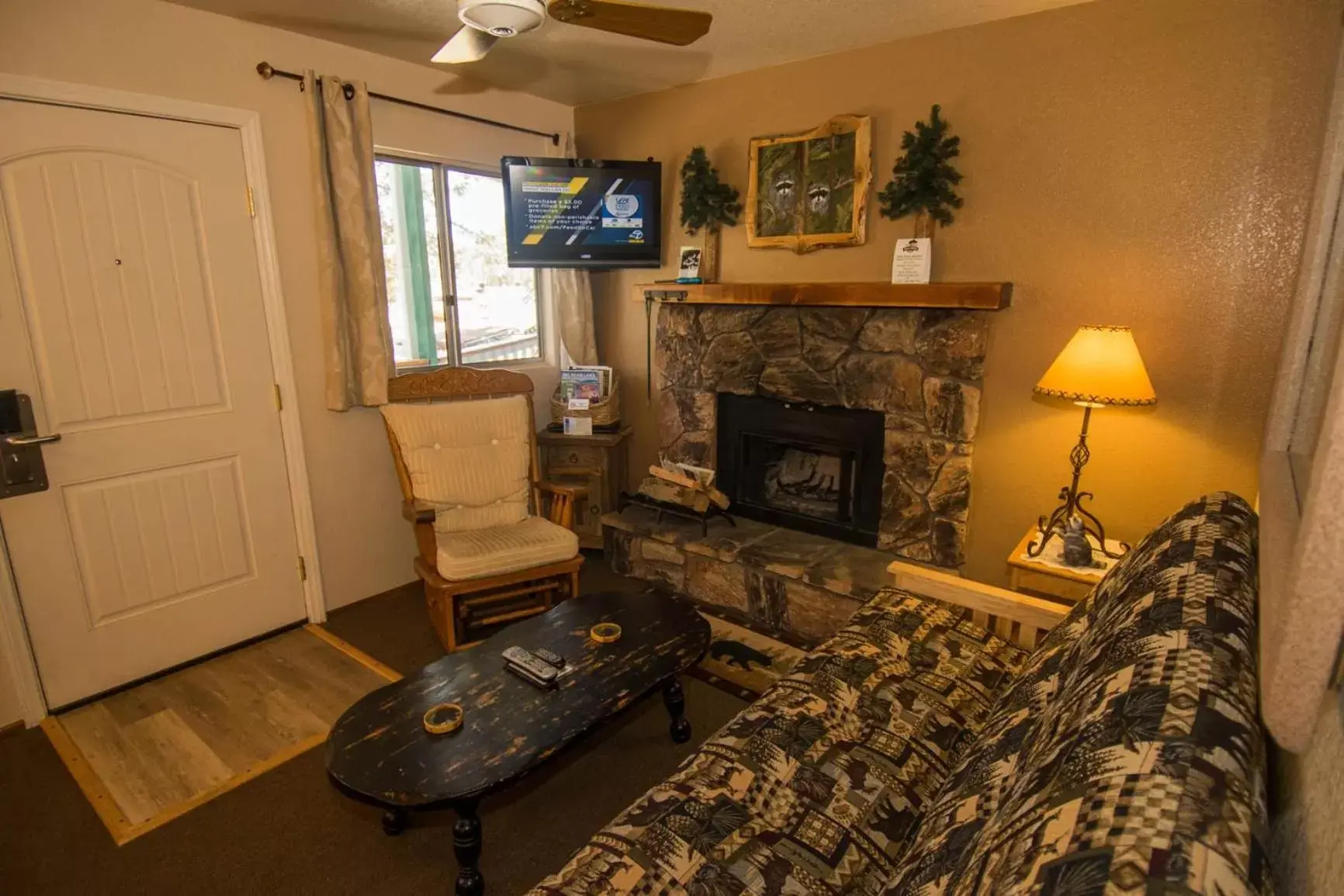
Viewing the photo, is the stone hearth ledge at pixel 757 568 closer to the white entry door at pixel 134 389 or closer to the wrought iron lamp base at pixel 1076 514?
the wrought iron lamp base at pixel 1076 514

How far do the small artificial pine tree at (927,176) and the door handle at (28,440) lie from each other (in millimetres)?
3275

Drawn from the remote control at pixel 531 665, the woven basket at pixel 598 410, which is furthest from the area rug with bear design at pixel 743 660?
the woven basket at pixel 598 410

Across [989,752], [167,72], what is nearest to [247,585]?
[167,72]

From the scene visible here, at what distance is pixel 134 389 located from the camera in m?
2.50

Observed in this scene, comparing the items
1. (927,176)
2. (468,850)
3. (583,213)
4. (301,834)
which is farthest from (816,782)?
(583,213)

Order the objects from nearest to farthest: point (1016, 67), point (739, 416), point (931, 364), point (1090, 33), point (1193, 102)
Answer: point (1193, 102) < point (1090, 33) < point (1016, 67) < point (931, 364) < point (739, 416)

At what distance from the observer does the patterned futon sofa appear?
0.66 metres

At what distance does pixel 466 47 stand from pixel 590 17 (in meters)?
0.51

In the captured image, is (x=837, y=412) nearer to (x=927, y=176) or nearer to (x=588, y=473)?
(x=927, y=176)

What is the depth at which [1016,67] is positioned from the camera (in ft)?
8.16

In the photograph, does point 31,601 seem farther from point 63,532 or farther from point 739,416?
point 739,416

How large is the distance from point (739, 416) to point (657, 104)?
1.76 metres

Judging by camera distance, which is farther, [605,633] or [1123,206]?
[1123,206]

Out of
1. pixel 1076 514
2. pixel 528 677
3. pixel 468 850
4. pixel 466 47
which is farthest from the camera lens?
pixel 1076 514
